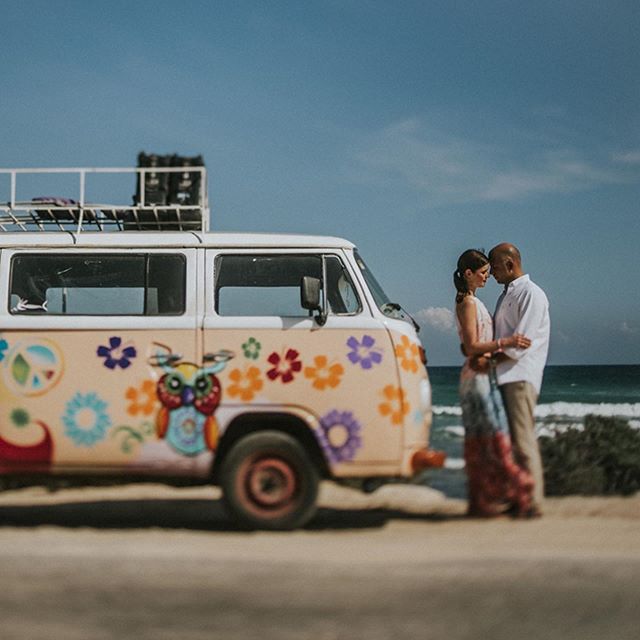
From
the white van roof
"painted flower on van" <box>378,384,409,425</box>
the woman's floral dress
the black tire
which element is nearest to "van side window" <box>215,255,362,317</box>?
the white van roof

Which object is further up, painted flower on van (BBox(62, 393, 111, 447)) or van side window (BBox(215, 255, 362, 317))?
van side window (BBox(215, 255, 362, 317))

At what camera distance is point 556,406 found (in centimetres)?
3703

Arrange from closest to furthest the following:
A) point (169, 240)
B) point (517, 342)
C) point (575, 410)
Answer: point (169, 240) → point (517, 342) → point (575, 410)

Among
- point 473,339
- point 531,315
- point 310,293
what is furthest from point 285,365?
point 531,315

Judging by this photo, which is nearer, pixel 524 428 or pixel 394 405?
pixel 394 405

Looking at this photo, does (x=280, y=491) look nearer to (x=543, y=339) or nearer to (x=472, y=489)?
(x=472, y=489)

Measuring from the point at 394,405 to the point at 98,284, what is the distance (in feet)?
8.93

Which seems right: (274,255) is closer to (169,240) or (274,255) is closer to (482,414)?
(169,240)

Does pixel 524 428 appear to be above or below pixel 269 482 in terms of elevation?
above

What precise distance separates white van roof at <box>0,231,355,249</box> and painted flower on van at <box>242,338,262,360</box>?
86 cm

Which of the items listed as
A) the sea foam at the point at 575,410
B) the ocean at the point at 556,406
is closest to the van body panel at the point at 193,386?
the ocean at the point at 556,406

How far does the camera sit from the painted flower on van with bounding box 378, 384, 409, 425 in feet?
21.6

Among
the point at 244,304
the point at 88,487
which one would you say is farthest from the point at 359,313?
the point at 88,487

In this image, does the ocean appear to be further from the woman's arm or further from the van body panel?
the van body panel
